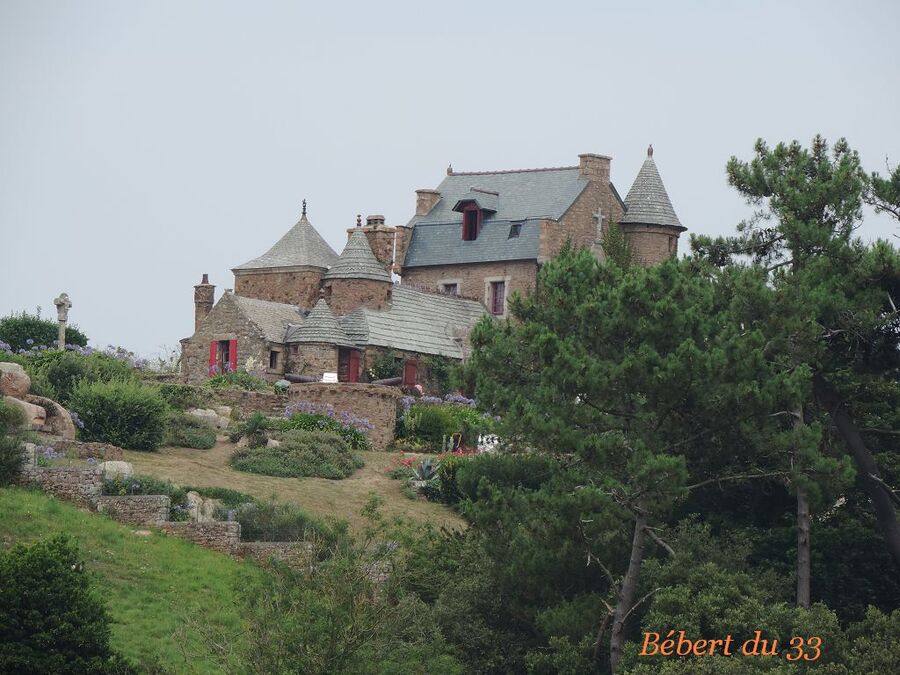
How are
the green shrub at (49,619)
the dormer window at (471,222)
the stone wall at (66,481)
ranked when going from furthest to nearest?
the dormer window at (471,222) < the stone wall at (66,481) < the green shrub at (49,619)

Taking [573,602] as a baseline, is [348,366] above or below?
above

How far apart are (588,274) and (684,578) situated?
21.3 ft

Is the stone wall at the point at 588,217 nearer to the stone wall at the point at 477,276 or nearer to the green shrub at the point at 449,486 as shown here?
the stone wall at the point at 477,276

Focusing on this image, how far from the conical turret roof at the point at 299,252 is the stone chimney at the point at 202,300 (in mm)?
1247

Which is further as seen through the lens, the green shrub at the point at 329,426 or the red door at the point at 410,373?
the red door at the point at 410,373

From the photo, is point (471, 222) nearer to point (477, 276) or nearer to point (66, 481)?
point (477, 276)

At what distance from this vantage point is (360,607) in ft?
92.5

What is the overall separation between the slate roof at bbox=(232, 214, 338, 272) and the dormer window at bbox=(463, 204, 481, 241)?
4827 mm

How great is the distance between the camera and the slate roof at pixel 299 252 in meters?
59.6

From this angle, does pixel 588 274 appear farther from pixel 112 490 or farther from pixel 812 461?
pixel 112 490

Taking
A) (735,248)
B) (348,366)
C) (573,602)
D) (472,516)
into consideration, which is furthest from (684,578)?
(348,366)

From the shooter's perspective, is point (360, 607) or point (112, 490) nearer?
point (360, 607)

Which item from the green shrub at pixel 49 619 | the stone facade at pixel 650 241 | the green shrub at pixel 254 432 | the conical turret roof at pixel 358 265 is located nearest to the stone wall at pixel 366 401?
the green shrub at pixel 254 432

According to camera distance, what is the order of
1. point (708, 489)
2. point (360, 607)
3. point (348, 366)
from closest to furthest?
point (360, 607), point (708, 489), point (348, 366)
